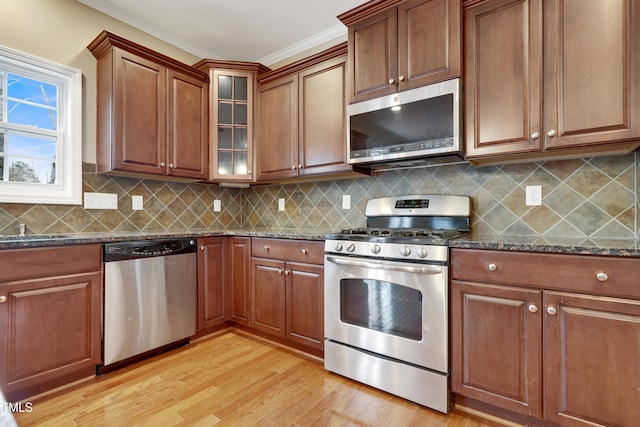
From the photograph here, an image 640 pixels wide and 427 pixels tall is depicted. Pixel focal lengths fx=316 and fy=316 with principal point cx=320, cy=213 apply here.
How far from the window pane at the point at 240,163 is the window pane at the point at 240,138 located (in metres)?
0.06

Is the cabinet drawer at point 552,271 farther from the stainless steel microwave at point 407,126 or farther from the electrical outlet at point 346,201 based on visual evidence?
the electrical outlet at point 346,201

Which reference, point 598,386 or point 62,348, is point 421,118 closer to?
point 598,386

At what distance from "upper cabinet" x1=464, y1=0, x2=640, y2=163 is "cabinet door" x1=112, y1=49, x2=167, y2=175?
2.29m

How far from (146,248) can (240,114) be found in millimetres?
1498

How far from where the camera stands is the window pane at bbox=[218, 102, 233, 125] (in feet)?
9.68

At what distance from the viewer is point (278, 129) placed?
285cm

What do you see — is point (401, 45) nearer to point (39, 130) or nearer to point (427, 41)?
point (427, 41)

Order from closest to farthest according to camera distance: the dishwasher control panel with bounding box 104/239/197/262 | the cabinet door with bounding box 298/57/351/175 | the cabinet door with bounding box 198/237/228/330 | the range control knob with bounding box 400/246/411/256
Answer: the range control knob with bounding box 400/246/411/256
the dishwasher control panel with bounding box 104/239/197/262
the cabinet door with bounding box 298/57/351/175
the cabinet door with bounding box 198/237/228/330

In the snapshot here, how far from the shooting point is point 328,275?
211 centimetres

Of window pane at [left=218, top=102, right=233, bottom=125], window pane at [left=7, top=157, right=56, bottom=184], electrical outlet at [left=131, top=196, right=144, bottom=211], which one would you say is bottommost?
electrical outlet at [left=131, top=196, right=144, bottom=211]

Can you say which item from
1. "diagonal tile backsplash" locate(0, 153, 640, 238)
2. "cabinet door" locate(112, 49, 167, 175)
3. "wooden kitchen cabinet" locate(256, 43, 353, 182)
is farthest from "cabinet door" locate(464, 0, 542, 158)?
"cabinet door" locate(112, 49, 167, 175)

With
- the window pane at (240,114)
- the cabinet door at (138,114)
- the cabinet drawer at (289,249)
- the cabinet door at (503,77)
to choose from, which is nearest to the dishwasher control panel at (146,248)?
the cabinet drawer at (289,249)

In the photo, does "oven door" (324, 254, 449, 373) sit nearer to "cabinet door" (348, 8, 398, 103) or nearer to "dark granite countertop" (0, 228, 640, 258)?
"dark granite countertop" (0, 228, 640, 258)

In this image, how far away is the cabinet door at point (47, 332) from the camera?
1.68 metres
